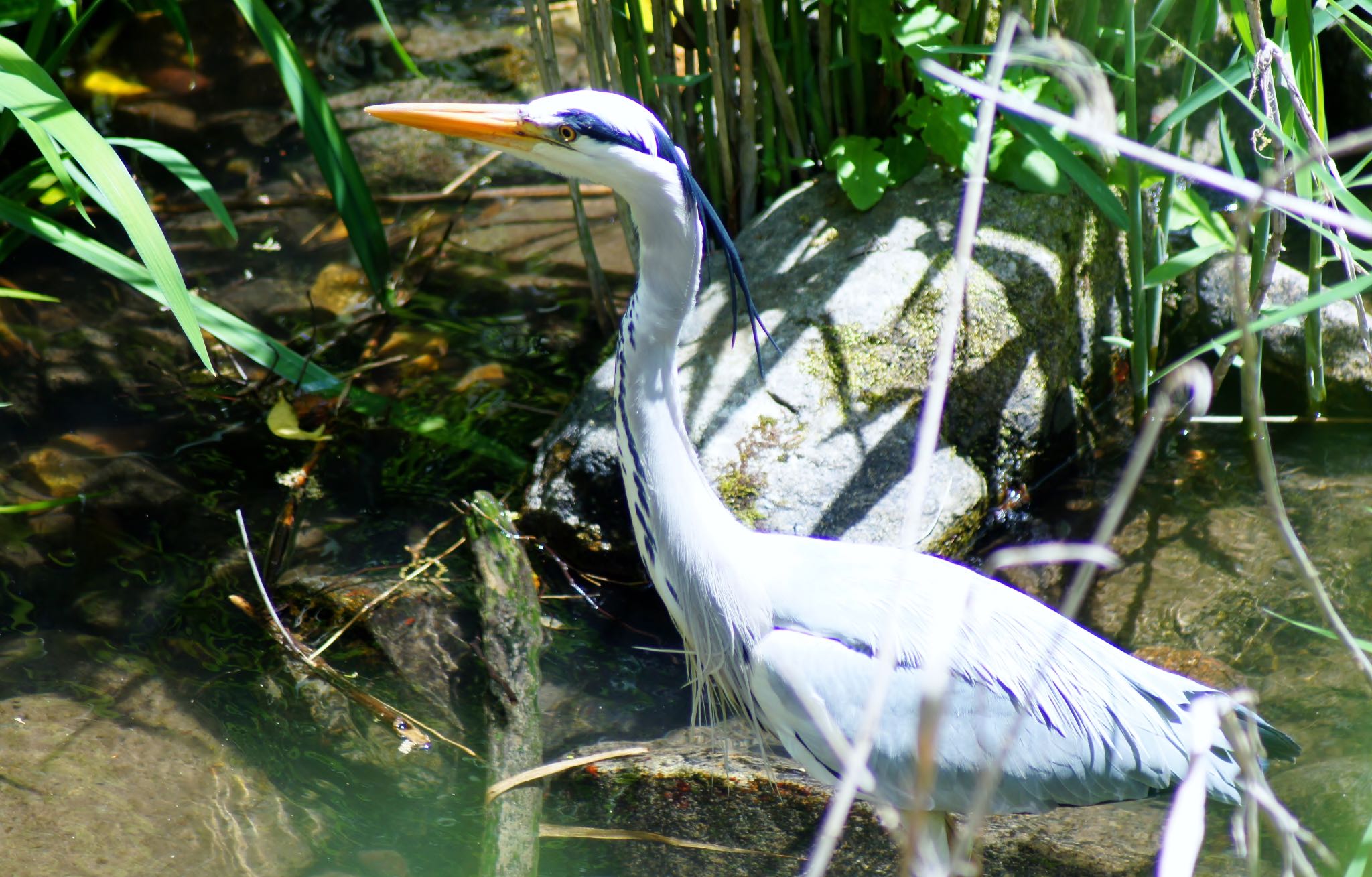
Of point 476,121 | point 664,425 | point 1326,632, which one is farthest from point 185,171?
point 1326,632

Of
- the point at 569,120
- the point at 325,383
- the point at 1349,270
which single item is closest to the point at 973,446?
the point at 1349,270

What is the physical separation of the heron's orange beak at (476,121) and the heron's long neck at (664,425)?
0.81ft

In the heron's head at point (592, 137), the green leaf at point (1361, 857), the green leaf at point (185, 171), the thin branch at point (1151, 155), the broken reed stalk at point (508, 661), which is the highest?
the thin branch at point (1151, 155)

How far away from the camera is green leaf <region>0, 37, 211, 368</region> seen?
2.25 metres

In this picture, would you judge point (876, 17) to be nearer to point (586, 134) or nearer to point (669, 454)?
point (586, 134)

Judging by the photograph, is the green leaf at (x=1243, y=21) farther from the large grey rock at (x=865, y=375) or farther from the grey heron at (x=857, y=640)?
the grey heron at (x=857, y=640)

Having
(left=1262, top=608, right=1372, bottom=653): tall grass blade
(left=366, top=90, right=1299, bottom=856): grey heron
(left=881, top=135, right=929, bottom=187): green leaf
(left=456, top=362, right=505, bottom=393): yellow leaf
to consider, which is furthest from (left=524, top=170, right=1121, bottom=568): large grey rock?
(left=1262, top=608, right=1372, bottom=653): tall grass blade

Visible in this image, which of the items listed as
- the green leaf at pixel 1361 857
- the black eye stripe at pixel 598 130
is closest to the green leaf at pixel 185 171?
the black eye stripe at pixel 598 130

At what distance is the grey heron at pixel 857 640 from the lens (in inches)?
76.8

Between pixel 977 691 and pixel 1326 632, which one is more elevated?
pixel 1326 632

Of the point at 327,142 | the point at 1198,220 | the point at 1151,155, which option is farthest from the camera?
the point at 327,142

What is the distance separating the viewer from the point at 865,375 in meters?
2.88

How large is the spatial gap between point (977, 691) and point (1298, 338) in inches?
78.4

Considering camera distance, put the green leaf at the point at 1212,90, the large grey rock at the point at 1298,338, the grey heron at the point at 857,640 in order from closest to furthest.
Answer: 1. the grey heron at the point at 857,640
2. the green leaf at the point at 1212,90
3. the large grey rock at the point at 1298,338
